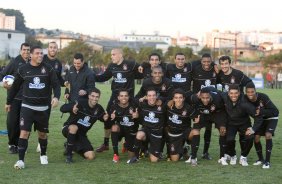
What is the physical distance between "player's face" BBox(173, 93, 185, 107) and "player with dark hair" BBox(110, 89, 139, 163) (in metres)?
0.77

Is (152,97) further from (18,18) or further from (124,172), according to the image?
(18,18)

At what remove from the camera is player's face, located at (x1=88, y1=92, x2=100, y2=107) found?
372 inches

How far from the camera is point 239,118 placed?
9328 mm

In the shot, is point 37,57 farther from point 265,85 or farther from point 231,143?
point 265,85

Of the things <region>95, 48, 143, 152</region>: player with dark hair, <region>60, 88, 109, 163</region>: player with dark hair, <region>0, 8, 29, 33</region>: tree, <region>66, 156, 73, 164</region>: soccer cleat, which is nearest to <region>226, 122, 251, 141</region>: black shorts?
<region>95, 48, 143, 152</region>: player with dark hair

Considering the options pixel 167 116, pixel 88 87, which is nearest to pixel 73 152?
pixel 88 87

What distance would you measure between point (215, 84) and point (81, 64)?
2487 mm

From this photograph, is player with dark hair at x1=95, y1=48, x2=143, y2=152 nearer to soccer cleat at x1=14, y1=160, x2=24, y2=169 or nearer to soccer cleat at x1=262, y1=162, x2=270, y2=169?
soccer cleat at x1=14, y1=160, x2=24, y2=169

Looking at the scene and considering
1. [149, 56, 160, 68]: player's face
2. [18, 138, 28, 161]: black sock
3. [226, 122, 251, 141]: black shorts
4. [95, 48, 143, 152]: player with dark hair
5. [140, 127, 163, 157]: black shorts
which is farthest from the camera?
[95, 48, 143, 152]: player with dark hair

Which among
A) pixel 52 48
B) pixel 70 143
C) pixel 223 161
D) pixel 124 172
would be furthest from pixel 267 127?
pixel 52 48

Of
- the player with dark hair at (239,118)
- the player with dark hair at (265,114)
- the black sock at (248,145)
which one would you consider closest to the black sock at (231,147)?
the player with dark hair at (239,118)

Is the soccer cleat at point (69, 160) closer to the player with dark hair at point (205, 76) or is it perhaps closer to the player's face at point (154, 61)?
the player's face at point (154, 61)

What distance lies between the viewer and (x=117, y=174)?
823 centimetres

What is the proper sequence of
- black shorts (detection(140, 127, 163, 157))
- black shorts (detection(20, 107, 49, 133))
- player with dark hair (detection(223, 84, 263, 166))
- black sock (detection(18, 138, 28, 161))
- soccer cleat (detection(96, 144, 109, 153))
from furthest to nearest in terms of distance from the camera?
soccer cleat (detection(96, 144, 109, 153)), black shorts (detection(140, 127, 163, 157)), player with dark hair (detection(223, 84, 263, 166)), black shorts (detection(20, 107, 49, 133)), black sock (detection(18, 138, 28, 161))
